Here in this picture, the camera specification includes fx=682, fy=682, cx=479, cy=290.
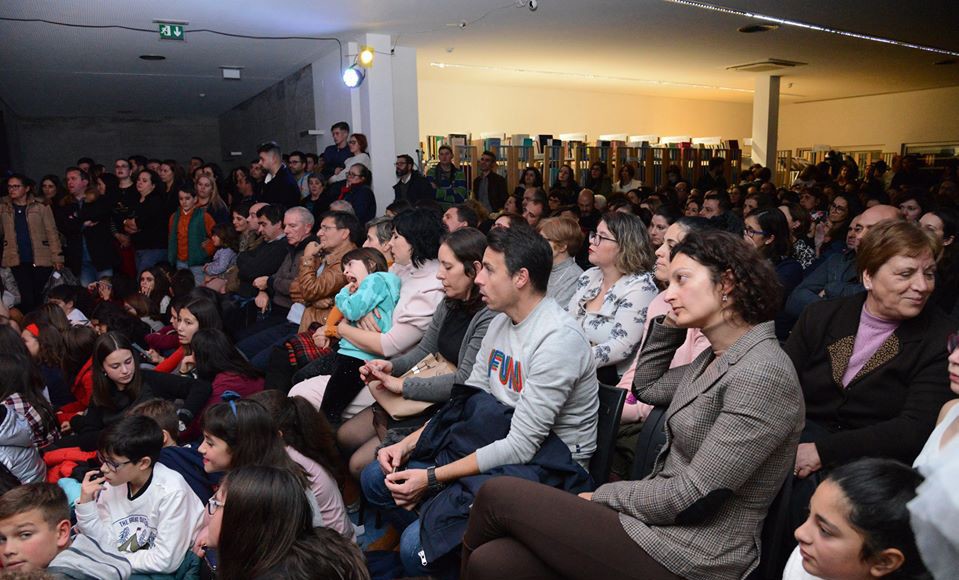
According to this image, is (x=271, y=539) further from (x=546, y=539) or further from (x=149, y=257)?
(x=149, y=257)

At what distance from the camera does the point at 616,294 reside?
2906 millimetres

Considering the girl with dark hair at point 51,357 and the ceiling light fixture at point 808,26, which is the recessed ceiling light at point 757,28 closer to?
the ceiling light fixture at point 808,26

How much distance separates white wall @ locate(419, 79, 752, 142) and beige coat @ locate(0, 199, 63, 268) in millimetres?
6638

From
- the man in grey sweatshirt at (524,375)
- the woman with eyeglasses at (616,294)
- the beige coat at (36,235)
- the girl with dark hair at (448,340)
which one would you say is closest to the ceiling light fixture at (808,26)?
the woman with eyeglasses at (616,294)

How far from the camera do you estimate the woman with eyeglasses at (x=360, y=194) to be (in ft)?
21.2

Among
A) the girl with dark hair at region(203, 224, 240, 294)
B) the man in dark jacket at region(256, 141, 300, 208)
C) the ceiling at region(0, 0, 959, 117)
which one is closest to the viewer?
the girl with dark hair at region(203, 224, 240, 294)

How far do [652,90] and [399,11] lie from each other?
829 cm

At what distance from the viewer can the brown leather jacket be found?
377 centimetres

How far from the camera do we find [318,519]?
210 centimetres

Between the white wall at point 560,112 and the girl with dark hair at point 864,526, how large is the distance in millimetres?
11178

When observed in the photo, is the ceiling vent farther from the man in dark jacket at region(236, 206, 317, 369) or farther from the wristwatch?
the wristwatch

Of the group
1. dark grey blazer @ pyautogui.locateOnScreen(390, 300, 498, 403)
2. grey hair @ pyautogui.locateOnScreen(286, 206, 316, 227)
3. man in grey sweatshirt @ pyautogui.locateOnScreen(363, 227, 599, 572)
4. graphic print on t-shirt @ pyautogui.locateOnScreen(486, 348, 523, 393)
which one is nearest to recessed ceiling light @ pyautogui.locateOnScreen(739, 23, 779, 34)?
grey hair @ pyautogui.locateOnScreen(286, 206, 316, 227)

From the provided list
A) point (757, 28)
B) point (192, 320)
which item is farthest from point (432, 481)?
point (757, 28)

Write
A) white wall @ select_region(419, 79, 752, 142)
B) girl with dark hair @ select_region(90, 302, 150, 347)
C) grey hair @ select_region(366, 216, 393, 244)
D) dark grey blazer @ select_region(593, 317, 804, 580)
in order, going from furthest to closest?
white wall @ select_region(419, 79, 752, 142) < girl with dark hair @ select_region(90, 302, 150, 347) < grey hair @ select_region(366, 216, 393, 244) < dark grey blazer @ select_region(593, 317, 804, 580)
